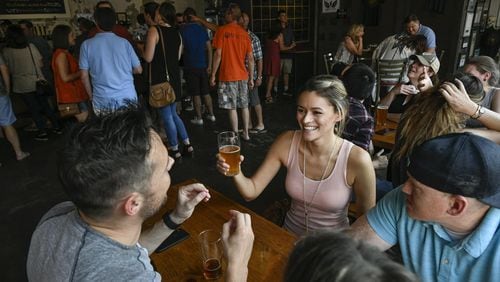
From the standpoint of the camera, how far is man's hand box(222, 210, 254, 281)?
102 cm

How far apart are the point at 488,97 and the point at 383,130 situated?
3.05ft

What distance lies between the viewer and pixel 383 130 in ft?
8.82

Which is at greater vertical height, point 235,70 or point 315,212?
point 235,70

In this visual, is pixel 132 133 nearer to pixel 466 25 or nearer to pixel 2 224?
pixel 2 224

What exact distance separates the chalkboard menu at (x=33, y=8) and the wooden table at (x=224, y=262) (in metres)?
6.07

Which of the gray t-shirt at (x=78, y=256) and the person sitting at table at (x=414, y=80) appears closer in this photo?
the gray t-shirt at (x=78, y=256)

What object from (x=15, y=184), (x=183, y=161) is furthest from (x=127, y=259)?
(x=15, y=184)

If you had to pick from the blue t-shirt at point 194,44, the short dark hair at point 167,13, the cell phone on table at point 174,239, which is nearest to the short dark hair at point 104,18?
the short dark hair at point 167,13

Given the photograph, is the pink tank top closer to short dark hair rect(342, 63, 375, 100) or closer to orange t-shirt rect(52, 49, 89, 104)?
short dark hair rect(342, 63, 375, 100)

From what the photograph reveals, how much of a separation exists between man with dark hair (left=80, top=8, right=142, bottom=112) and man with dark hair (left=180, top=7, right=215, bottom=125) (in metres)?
1.64

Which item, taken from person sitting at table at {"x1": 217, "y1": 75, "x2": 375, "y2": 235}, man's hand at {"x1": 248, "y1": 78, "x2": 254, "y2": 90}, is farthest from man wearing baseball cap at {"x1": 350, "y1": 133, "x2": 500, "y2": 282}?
man's hand at {"x1": 248, "y1": 78, "x2": 254, "y2": 90}

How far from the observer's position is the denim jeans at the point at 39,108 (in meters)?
4.98

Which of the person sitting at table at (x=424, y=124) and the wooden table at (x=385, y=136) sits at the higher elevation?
the person sitting at table at (x=424, y=124)

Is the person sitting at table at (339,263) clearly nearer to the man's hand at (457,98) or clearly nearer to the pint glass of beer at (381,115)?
the man's hand at (457,98)
